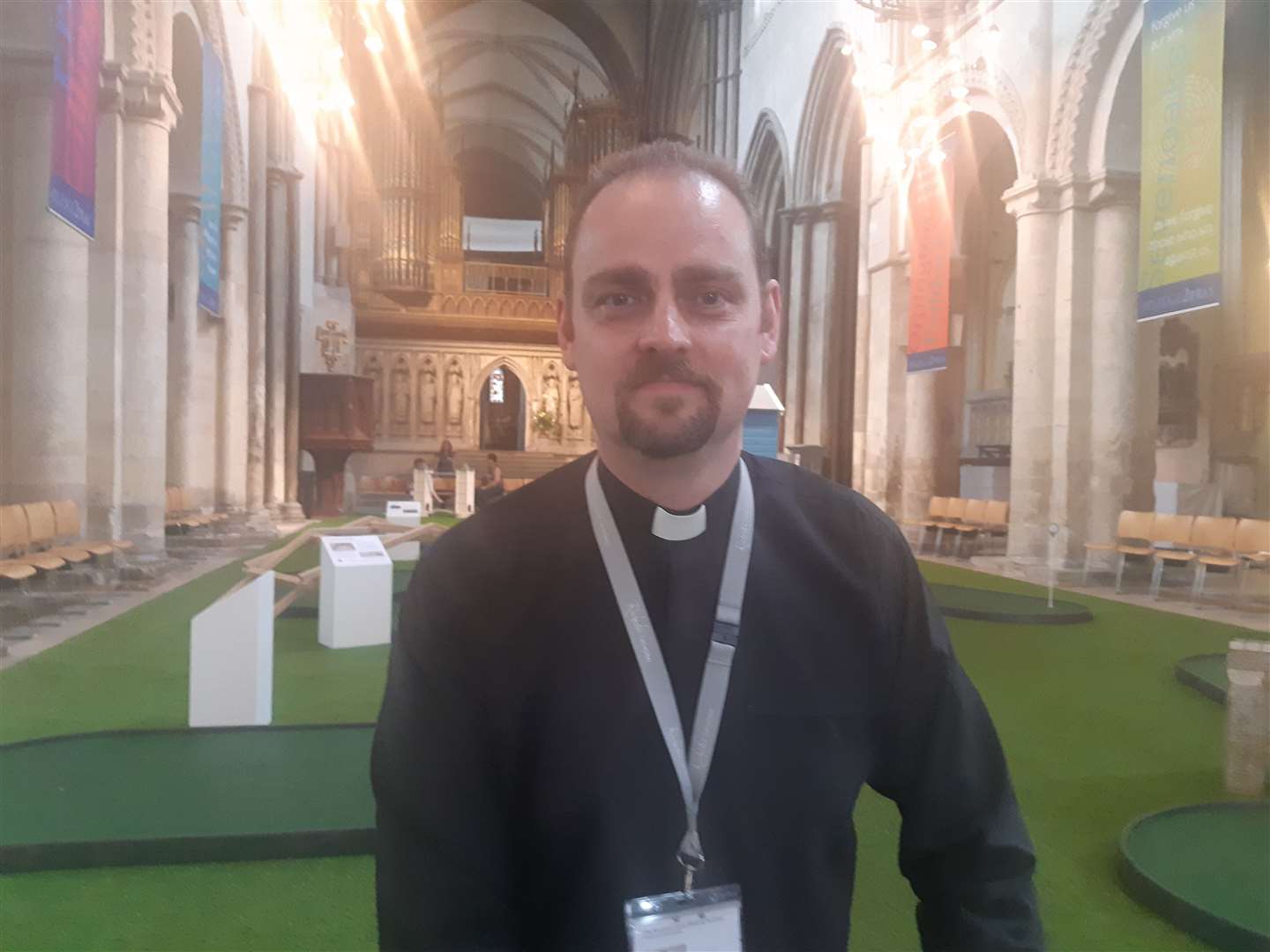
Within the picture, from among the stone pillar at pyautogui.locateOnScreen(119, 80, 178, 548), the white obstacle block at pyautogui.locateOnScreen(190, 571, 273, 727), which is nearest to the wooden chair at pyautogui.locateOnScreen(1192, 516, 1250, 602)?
the white obstacle block at pyautogui.locateOnScreen(190, 571, 273, 727)

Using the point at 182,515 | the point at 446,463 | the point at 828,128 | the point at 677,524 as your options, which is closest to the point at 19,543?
the point at 182,515

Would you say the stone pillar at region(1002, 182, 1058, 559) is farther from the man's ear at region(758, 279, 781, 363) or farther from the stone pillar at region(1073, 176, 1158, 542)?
the man's ear at region(758, 279, 781, 363)

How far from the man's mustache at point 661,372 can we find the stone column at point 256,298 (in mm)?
11227

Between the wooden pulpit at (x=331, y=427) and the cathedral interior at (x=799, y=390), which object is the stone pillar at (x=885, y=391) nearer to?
the cathedral interior at (x=799, y=390)

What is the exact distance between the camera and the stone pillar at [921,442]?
10906 millimetres

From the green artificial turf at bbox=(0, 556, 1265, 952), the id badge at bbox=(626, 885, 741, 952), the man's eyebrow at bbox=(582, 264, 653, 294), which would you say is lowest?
the green artificial turf at bbox=(0, 556, 1265, 952)

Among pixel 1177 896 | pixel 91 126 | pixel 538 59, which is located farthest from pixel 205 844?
pixel 538 59

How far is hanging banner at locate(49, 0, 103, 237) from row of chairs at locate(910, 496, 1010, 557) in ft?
26.3

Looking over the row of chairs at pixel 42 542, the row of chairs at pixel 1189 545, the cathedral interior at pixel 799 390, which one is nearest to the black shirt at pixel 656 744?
the cathedral interior at pixel 799 390

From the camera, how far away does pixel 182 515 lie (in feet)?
29.6

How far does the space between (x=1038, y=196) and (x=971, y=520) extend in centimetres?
323

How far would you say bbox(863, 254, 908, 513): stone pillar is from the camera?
11.0 metres

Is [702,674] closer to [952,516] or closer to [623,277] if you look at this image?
[623,277]

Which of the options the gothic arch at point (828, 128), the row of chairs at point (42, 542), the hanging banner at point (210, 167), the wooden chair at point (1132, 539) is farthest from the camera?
the gothic arch at point (828, 128)
